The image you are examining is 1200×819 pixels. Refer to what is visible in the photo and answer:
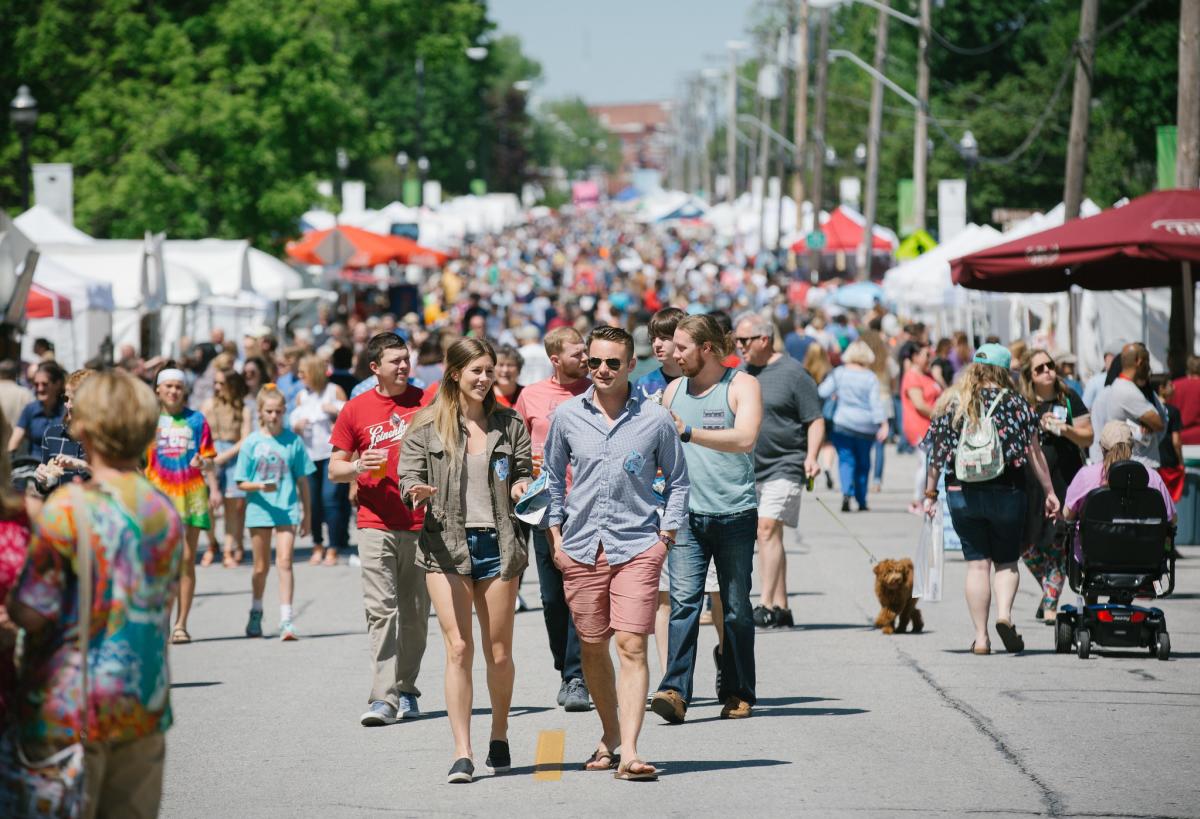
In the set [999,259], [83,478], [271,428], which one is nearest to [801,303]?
[999,259]

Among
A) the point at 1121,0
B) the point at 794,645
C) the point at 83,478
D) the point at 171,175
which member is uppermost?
the point at 1121,0

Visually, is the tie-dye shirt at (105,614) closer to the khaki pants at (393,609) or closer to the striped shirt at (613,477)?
the striped shirt at (613,477)

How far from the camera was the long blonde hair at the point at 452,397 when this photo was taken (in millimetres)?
7734

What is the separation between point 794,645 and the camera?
1150 cm

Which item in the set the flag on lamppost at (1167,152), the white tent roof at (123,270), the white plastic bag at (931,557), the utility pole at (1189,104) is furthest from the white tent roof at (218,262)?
the white plastic bag at (931,557)

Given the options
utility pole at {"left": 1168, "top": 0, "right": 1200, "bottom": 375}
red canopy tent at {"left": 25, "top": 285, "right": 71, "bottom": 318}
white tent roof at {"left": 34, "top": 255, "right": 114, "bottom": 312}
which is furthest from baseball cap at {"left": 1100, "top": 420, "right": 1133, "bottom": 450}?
white tent roof at {"left": 34, "top": 255, "right": 114, "bottom": 312}

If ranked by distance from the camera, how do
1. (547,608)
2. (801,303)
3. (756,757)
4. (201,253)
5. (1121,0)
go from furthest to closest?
(1121,0) < (801,303) < (201,253) < (547,608) < (756,757)

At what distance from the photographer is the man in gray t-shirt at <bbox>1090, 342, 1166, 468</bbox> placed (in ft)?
46.4

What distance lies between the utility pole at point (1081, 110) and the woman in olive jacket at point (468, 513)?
17.1m

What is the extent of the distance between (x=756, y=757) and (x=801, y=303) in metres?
39.0

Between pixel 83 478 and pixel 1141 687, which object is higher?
pixel 83 478

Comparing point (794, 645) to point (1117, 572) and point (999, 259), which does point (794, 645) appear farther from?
point (999, 259)

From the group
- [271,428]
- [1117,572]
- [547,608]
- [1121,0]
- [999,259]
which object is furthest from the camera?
[1121,0]

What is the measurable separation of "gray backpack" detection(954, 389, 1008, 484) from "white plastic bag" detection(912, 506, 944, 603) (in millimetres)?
700
